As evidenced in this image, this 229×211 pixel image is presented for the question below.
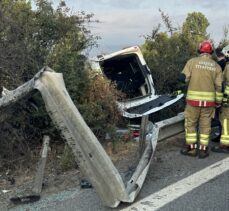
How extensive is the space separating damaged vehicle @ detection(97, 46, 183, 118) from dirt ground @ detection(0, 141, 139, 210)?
2.04 metres

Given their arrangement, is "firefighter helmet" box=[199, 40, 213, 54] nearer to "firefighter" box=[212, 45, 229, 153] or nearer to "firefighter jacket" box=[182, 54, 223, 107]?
"firefighter jacket" box=[182, 54, 223, 107]

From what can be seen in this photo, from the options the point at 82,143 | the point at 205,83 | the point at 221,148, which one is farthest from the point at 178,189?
the point at 205,83

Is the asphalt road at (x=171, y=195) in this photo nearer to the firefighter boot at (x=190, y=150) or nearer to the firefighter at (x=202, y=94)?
the firefighter boot at (x=190, y=150)

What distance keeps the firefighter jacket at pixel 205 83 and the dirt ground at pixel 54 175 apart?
1200 millimetres

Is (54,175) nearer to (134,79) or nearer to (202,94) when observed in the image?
(202,94)

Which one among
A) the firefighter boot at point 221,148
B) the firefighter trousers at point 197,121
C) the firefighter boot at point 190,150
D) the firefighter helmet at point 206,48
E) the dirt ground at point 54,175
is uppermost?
the firefighter helmet at point 206,48

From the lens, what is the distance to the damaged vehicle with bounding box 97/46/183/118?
8992 millimetres

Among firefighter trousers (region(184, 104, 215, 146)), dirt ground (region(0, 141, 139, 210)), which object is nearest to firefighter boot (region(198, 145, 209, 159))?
firefighter trousers (region(184, 104, 215, 146))

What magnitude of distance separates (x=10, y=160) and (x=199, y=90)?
2.92m

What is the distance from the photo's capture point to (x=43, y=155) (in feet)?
18.3

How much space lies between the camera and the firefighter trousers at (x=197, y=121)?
6.92 metres

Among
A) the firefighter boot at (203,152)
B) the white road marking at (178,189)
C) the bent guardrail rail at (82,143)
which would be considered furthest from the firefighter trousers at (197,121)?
the bent guardrail rail at (82,143)

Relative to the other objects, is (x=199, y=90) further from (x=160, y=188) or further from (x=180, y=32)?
(x=180, y=32)

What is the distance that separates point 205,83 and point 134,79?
3266 mm
